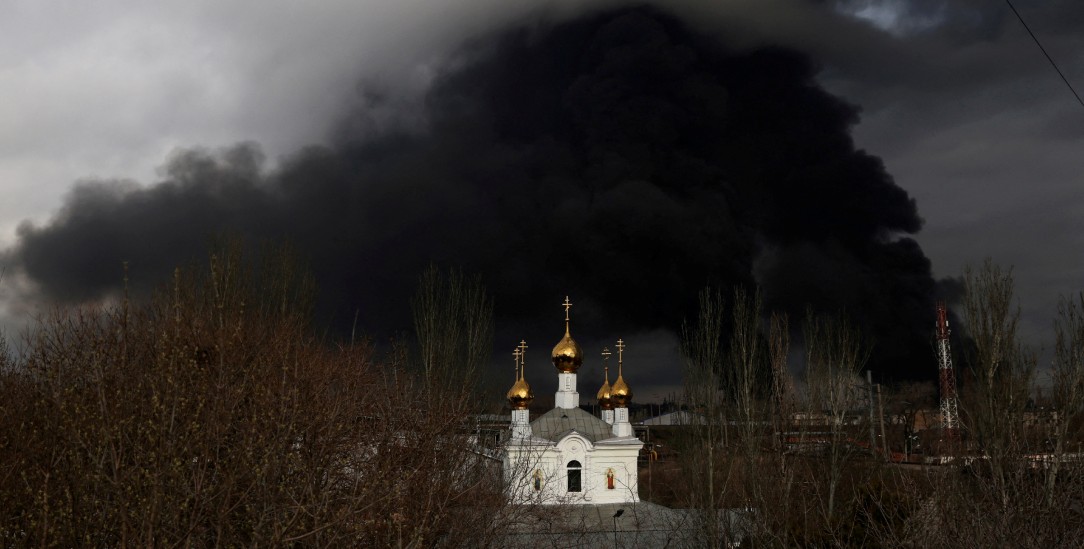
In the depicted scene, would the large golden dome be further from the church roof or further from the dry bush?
the dry bush

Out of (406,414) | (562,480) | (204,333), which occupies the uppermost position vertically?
(204,333)

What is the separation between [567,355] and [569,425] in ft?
7.71

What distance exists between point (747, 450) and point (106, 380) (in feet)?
48.6

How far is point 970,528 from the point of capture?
8445 mm

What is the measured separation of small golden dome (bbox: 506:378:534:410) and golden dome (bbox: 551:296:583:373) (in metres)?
1.41

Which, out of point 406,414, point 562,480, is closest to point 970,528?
point 406,414

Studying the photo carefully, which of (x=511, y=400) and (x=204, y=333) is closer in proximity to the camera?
(x=204, y=333)

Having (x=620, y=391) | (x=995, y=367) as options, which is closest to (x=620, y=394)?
(x=620, y=391)

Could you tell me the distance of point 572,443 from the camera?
95.2 ft

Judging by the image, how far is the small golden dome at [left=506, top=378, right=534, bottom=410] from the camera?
30.2 metres

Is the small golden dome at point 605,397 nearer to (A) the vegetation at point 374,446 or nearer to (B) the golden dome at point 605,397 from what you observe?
(B) the golden dome at point 605,397

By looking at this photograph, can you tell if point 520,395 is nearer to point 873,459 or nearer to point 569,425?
point 569,425

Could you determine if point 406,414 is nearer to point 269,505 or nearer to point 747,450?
point 747,450

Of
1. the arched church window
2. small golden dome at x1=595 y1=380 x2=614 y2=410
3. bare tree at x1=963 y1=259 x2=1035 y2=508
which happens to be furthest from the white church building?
bare tree at x1=963 y1=259 x2=1035 y2=508
